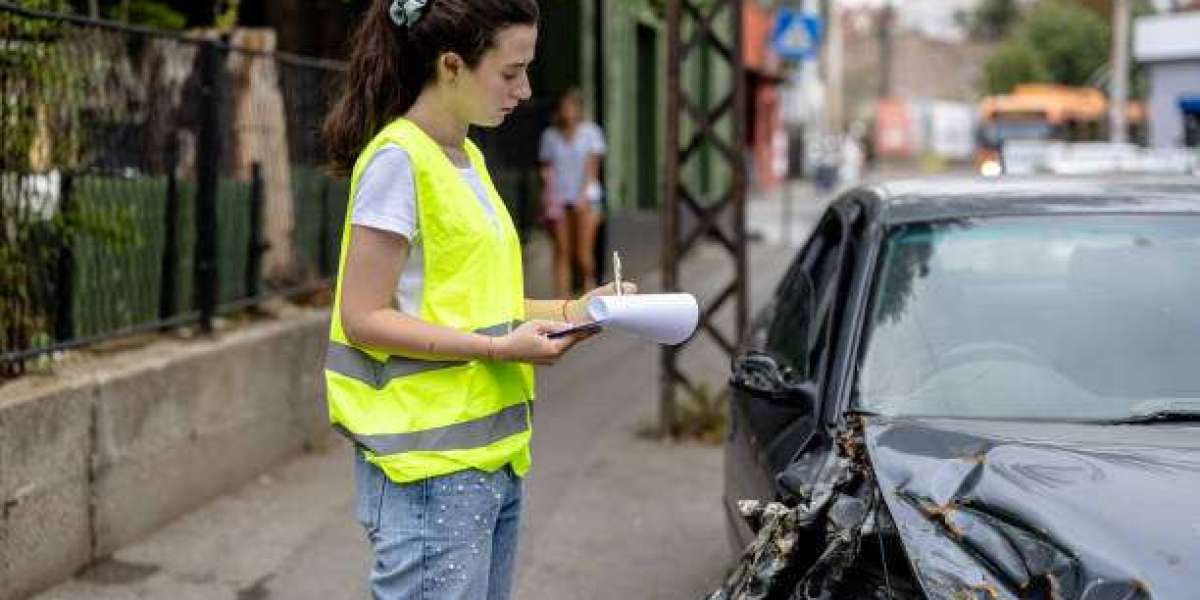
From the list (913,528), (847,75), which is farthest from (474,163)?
(847,75)

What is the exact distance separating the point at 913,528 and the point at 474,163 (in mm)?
1065

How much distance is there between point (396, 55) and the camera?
294 centimetres

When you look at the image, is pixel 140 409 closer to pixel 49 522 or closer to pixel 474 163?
pixel 49 522

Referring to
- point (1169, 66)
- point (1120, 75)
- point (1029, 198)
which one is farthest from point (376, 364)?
point (1120, 75)

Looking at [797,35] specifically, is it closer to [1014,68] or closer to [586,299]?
[586,299]

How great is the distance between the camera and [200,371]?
6777 millimetres

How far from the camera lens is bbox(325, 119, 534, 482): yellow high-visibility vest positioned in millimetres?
2824

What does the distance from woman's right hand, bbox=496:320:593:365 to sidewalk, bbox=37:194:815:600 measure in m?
3.06

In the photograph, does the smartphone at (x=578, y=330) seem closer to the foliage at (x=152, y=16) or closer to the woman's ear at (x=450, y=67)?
the woman's ear at (x=450, y=67)

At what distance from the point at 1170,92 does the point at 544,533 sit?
578 inches

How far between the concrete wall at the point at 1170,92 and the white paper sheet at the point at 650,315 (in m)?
17.1

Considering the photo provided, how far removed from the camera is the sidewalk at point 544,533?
5.80 meters

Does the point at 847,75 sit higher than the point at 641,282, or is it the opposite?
the point at 847,75

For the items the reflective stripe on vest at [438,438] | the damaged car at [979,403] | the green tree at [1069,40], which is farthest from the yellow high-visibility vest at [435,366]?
the green tree at [1069,40]
